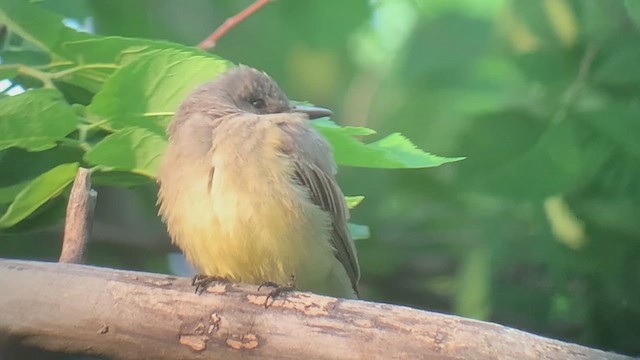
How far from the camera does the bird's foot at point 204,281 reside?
115 cm

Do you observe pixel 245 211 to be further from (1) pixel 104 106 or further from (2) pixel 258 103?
(2) pixel 258 103

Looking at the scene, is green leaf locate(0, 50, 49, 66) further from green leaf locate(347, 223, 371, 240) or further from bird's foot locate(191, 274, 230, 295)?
green leaf locate(347, 223, 371, 240)

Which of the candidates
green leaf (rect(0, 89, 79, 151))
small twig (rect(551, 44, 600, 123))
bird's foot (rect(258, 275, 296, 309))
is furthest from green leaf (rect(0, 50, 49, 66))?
Answer: small twig (rect(551, 44, 600, 123))

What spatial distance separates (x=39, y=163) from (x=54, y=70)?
0.44 ft

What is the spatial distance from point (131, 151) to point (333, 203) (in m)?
0.31

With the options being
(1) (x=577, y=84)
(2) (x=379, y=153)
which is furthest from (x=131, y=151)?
(1) (x=577, y=84)

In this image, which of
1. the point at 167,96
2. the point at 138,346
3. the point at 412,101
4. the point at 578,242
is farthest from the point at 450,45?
the point at 138,346

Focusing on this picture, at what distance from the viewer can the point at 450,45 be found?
1574mm

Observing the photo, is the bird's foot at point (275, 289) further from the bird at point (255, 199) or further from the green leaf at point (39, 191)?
the green leaf at point (39, 191)

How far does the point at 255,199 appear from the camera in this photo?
4.15 ft

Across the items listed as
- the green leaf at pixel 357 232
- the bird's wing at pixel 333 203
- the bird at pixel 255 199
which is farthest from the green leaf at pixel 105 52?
the green leaf at pixel 357 232

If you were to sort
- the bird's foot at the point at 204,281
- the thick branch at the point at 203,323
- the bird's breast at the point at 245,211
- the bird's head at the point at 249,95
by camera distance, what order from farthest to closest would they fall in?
the bird's head at the point at 249,95 → the bird's breast at the point at 245,211 → the bird's foot at the point at 204,281 → the thick branch at the point at 203,323

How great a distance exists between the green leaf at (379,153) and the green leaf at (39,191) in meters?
0.33

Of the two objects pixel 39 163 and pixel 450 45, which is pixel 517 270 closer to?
pixel 450 45
